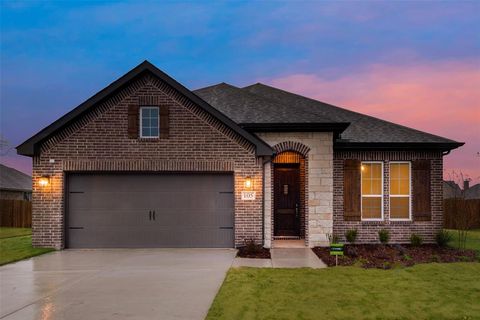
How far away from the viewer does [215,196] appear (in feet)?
48.3

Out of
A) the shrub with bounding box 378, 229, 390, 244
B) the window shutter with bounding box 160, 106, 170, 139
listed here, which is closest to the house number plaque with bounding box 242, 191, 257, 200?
the window shutter with bounding box 160, 106, 170, 139

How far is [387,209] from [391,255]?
115 inches

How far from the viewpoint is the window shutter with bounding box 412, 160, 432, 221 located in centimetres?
1582

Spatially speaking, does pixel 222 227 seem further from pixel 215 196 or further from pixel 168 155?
pixel 168 155

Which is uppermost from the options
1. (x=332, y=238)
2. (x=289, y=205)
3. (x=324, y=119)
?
(x=324, y=119)

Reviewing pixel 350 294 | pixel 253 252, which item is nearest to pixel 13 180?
pixel 253 252

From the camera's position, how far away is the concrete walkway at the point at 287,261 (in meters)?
11.4

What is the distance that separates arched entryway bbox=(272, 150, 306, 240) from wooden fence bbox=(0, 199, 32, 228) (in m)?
17.6

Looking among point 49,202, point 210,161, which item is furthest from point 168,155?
point 49,202

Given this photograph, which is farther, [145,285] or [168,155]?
[168,155]

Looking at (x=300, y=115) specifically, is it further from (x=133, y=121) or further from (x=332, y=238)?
(x=133, y=121)

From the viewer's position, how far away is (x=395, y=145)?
617 inches

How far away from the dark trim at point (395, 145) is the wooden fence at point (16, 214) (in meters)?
20.4

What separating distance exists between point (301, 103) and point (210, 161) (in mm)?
6572
